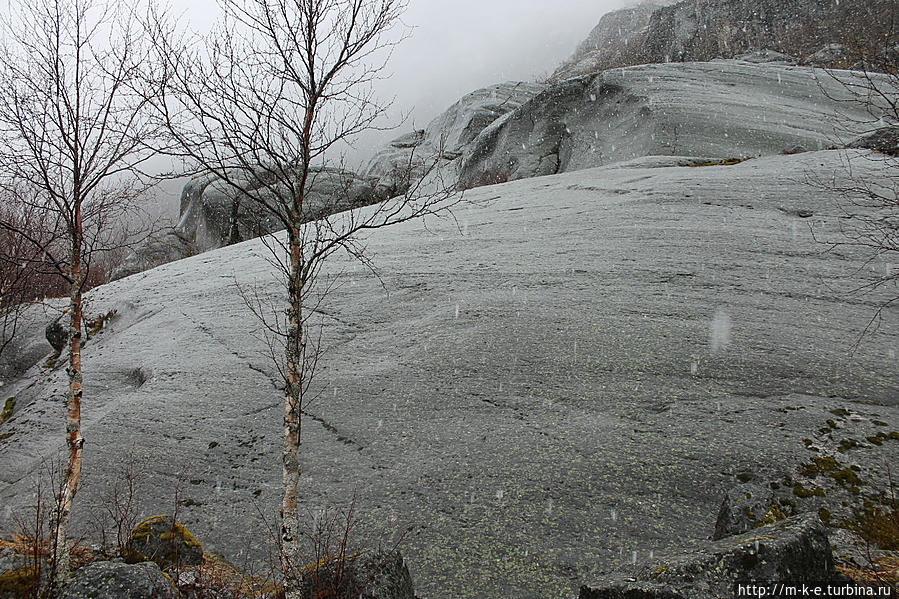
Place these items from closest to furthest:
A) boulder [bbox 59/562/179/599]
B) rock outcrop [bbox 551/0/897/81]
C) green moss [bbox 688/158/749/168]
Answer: boulder [bbox 59/562/179/599] < green moss [bbox 688/158/749/168] < rock outcrop [bbox 551/0/897/81]

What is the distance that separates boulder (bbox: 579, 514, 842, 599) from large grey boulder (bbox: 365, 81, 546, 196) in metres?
19.1

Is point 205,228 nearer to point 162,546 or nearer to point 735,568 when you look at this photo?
point 162,546

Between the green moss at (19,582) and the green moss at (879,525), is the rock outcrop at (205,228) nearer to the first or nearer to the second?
the green moss at (19,582)

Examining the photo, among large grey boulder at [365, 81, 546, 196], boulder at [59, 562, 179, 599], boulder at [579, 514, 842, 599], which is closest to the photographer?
boulder at [579, 514, 842, 599]

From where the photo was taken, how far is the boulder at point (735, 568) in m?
2.75

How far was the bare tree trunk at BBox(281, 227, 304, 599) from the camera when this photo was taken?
3.66 m

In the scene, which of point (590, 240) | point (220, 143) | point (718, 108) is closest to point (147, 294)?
point (220, 143)

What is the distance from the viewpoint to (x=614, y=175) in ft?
42.4

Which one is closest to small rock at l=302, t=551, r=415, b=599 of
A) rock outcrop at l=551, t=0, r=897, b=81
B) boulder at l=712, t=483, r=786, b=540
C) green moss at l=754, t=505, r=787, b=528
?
boulder at l=712, t=483, r=786, b=540

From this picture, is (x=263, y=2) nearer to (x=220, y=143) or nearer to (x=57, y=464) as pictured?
(x=220, y=143)

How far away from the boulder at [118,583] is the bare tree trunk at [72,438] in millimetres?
549

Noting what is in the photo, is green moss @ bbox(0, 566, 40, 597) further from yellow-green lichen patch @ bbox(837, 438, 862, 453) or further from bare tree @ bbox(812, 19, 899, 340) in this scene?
bare tree @ bbox(812, 19, 899, 340)

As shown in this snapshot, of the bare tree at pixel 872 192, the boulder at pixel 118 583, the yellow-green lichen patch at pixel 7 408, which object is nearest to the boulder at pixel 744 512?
the bare tree at pixel 872 192

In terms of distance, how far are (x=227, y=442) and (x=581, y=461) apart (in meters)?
4.28
